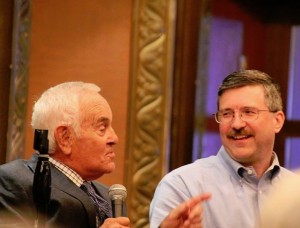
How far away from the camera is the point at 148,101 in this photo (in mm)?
3682

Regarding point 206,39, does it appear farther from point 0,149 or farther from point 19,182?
point 19,182

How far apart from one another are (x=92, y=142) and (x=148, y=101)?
1238mm

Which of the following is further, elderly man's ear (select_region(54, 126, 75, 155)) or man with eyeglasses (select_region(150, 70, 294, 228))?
man with eyeglasses (select_region(150, 70, 294, 228))

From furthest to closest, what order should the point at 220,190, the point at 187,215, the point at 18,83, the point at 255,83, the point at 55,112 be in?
1. the point at 18,83
2. the point at 255,83
3. the point at 220,190
4. the point at 55,112
5. the point at 187,215

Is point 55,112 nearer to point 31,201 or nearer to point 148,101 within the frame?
point 31,201

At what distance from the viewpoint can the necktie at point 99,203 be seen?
2.46m

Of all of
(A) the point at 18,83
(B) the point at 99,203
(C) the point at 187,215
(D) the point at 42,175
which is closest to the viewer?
(D) the point at 42,175

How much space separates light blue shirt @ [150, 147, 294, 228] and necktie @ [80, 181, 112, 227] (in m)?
0.18

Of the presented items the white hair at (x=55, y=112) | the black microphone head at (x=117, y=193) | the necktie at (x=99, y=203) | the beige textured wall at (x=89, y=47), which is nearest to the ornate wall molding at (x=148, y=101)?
the beige textured wall at (x=89, y=47)

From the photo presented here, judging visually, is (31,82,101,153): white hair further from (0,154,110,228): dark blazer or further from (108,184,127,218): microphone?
(108,184,127,218): microphone

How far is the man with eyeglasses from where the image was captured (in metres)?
2.64

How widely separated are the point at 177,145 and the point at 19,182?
61.7 inches

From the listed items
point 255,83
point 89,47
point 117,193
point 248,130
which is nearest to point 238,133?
point 248,130

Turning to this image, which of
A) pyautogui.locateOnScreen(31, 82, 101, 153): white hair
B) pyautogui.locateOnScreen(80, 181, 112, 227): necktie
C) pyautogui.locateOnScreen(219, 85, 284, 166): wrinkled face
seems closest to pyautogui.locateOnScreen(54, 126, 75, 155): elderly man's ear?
pyautogui.locateOnScreen(31, 82, 101, 153): white hair
